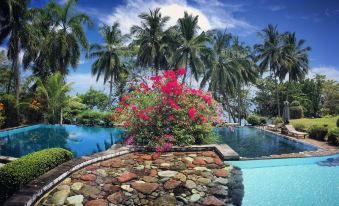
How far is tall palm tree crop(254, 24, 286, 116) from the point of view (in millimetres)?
31672

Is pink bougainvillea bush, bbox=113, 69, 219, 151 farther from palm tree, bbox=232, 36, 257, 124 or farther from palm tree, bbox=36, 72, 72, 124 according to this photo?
palm tree, bbox=232, 36, 257, 124

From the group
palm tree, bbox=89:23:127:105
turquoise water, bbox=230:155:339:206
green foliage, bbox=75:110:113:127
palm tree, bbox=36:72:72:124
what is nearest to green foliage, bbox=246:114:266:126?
green foliage, bbox=75:110:113:127

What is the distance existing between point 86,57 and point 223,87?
1428 centimetres

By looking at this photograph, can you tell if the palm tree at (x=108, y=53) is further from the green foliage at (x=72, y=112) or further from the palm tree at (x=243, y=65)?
the palm tree at (x=243, y=65)

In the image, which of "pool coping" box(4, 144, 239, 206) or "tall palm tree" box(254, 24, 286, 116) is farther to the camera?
"tall palm tree" box(254, 24, 286, 116)

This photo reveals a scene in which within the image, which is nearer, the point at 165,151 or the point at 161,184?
the point at 161,184

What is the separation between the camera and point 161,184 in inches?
173

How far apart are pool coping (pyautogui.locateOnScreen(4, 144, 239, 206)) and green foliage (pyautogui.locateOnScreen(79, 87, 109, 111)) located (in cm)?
2282

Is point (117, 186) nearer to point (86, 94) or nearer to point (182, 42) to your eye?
point (182, 42)

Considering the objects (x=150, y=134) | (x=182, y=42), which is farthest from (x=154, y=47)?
(x=150, y=134)

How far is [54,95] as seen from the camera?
19.5m

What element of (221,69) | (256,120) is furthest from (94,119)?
(221,69)

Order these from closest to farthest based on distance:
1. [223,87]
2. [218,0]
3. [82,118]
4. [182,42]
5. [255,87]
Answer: [218,0] < [82,118] < [182,42] < [223,87] < [255,87]

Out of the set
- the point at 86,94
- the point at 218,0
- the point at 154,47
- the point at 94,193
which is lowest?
the point at 94,193
